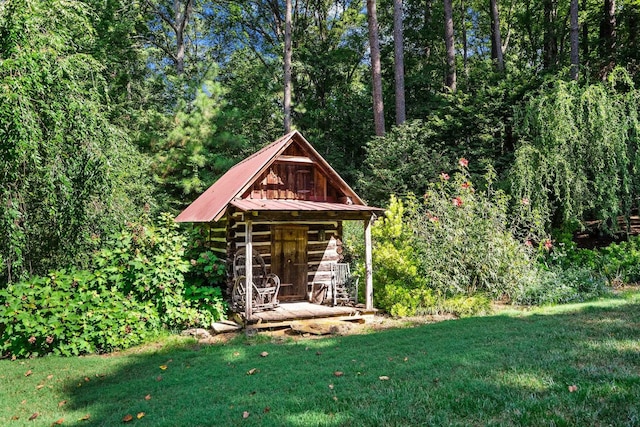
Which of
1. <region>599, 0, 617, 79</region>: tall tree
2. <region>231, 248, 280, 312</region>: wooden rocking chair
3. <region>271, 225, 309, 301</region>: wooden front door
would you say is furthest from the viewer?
<region>599, 0, 617, 79</region>: tall tree

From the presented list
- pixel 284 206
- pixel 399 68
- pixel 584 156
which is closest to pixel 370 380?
pixel 284 206

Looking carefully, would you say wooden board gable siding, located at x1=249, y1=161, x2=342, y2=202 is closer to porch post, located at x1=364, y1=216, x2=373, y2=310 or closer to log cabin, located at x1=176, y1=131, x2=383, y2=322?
log cabin, located at x1=176, y1=131, x2=383, y2=322

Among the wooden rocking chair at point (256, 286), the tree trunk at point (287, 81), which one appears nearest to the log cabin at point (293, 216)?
the wooden rocking chair at point (256, 286)

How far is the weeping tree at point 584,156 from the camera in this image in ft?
39.4

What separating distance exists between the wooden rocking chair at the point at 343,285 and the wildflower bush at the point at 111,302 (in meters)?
2.92

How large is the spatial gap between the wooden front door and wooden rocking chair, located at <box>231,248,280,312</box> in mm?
540

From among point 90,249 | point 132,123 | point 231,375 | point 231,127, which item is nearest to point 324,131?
point 231,127

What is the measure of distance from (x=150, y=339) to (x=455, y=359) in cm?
581

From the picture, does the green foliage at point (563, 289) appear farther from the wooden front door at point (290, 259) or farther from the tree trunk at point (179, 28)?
the tree trunk at point (179, 28)

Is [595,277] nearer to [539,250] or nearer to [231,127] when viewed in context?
[539,250]

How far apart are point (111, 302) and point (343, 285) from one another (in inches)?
215

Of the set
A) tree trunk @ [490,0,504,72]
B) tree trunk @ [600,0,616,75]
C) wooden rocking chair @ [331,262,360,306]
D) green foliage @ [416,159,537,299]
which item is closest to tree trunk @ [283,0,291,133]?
tree trunk @ [490,0,504,72]

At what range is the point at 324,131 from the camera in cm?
2233

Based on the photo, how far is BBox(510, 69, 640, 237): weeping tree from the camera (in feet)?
39.4
